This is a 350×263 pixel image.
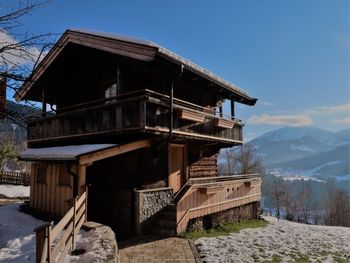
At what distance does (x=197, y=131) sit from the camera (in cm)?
1365

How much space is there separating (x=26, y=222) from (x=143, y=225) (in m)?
4.05

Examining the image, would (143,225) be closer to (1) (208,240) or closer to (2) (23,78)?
(1) (208,240)

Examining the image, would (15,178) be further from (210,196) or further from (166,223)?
(166,223)

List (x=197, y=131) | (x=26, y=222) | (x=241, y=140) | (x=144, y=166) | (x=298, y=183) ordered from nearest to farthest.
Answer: (x=26, y=222), (x=144, y=166), (x=197, y=131), (x=241, y=140), (x=298, y=183)

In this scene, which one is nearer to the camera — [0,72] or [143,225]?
[0,72]

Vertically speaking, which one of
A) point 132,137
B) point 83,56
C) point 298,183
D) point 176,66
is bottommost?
point 298,183

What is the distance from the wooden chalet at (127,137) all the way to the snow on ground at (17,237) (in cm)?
120

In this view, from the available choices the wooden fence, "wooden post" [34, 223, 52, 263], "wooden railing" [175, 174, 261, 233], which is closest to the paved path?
"wooden railing" [175, 174, 261, 233]

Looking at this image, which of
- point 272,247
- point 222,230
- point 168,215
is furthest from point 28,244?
point 222,230

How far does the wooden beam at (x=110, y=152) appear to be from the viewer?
33.2 feet

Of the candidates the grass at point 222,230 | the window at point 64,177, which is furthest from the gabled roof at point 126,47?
the grass at point 222,230

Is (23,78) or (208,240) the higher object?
(23,78)

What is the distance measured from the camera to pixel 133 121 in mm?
10844

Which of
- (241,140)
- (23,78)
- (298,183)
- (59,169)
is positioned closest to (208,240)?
(59,169)
